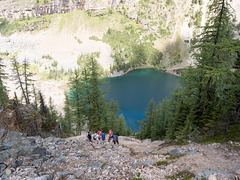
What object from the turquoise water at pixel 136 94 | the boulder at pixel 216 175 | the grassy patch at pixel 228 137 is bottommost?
the turquoise water at pixel 136 94

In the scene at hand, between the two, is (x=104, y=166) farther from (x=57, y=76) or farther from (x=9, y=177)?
(x=57, y=76)

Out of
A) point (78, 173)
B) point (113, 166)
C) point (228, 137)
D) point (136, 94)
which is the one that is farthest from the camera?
point (136, 94)

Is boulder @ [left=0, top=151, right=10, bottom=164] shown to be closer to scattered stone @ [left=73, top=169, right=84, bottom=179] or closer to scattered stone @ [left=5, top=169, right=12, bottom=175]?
scattered stone @ [left=5, top=169, right=12, bottom=175]

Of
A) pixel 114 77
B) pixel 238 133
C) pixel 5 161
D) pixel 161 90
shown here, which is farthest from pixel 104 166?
pixel 114 77

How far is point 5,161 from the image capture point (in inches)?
368

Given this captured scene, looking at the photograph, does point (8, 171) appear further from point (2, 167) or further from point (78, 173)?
point (78, 173)

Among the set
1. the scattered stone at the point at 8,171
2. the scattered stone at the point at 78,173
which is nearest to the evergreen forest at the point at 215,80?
the scattered stone at the point at 78,173

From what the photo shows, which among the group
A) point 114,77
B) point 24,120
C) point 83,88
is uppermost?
point 83,88

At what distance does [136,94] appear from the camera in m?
95.5

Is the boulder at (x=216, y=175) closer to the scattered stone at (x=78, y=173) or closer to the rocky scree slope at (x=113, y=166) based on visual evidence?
the rocky scree slope at (x=113, y=166)

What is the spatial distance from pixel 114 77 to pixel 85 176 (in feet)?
437

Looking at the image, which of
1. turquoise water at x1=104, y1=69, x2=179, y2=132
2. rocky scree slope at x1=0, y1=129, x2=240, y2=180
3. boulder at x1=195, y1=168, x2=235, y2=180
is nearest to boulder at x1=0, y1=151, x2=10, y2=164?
rocky scree slope at x1=0, y1=129, x2=240, y2=180

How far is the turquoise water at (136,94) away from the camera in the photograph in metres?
74.2

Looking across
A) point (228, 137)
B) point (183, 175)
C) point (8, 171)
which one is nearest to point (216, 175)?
point (183, 175)
